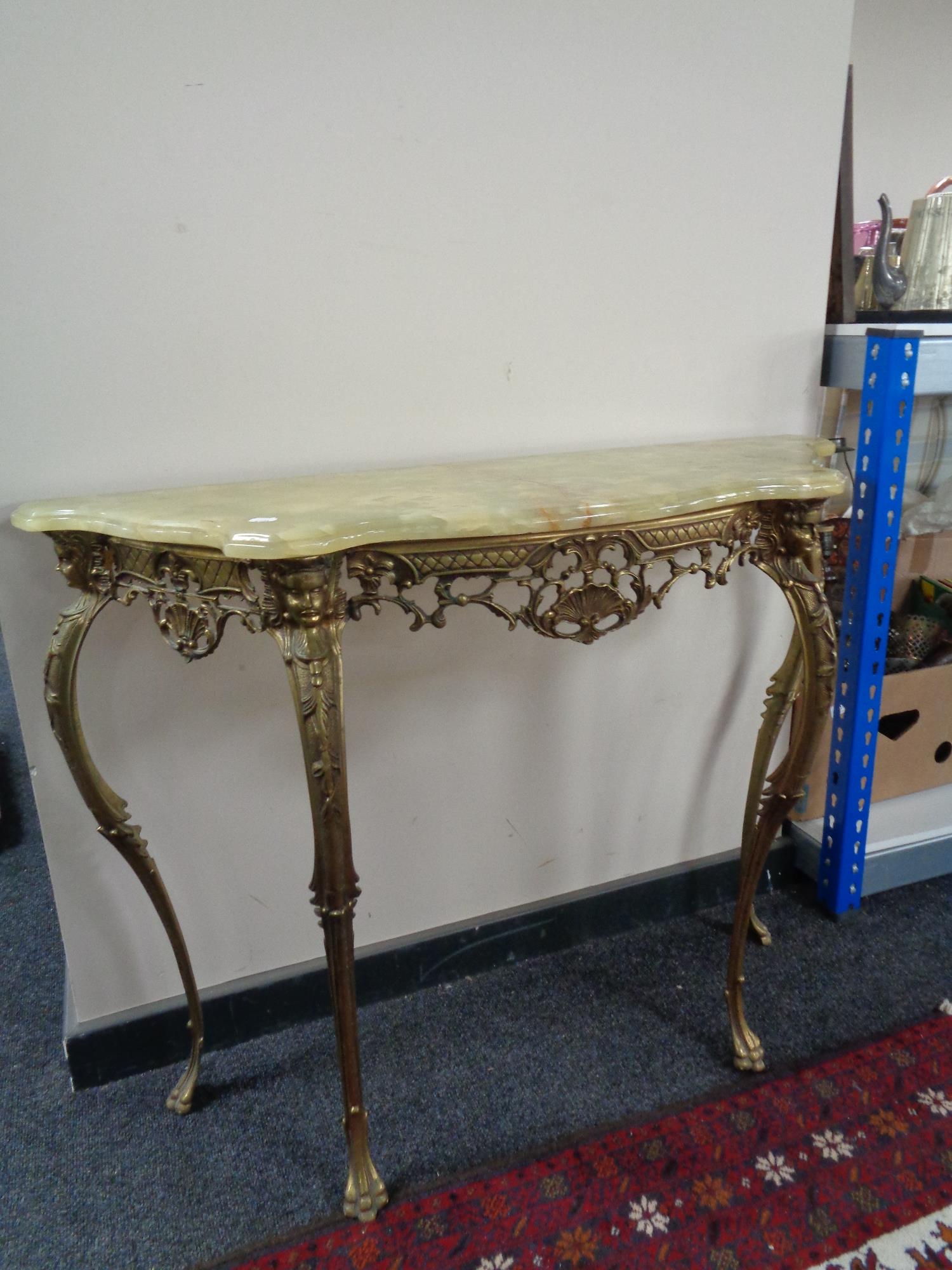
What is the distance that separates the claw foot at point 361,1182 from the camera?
0.99 m

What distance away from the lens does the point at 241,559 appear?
0.75m

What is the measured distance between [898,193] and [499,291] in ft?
3.82

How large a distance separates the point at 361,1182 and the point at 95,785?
21.7 inches

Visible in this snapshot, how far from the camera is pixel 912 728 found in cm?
153

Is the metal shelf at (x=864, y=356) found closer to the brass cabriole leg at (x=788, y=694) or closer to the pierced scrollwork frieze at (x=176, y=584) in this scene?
the brass cabriole leg at (x=788, y=694)

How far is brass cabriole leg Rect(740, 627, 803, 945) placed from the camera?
1223mm

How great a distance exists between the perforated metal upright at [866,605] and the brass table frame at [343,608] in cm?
34

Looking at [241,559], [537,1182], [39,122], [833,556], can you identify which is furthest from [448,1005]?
[39,122]

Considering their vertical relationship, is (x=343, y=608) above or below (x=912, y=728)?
above

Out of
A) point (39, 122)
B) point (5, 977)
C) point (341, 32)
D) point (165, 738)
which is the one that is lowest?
point (5, 977)

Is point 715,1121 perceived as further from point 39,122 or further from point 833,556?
point 39,122

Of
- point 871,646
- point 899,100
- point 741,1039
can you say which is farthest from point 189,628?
point 899,100

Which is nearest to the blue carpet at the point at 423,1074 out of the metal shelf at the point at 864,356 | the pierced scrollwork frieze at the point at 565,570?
the pierced scrollwork frieze at the point at 565,570

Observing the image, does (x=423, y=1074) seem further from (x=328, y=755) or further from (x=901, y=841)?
(x=901, y=841)
